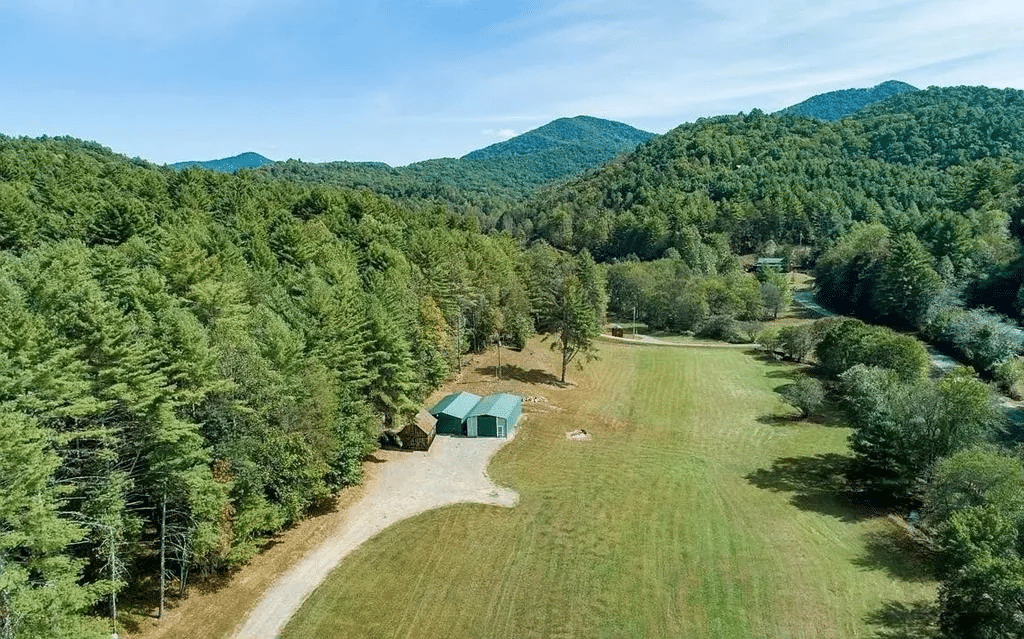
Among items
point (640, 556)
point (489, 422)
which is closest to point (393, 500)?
point (489, 422)

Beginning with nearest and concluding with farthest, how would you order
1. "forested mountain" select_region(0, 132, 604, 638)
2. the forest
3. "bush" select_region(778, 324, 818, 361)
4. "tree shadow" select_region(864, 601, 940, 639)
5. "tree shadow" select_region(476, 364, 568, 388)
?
"forested mountain" select_region(0, 132, 604, 638), the forest, "tree shadow" select_region(864, 601, 940, 639), "tree shadow" select_region(476, 364, 568, 388), "bush" select_region(778, 324, 818, 361)

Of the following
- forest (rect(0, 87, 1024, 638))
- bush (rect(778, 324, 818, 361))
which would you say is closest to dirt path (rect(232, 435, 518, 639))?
forest (rect(0, 87, 1024, 638))

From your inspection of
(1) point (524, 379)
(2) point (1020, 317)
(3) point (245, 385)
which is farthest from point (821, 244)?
(3) point (245, 385)

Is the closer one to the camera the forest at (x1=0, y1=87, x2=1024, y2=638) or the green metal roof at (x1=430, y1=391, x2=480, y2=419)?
the forest at (x1=0, y1=87, x2=1024, y2=638)

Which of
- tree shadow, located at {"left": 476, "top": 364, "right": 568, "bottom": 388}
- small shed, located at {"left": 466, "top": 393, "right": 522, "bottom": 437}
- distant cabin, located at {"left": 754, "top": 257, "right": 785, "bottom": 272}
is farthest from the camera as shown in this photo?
distant cabin, located at {"left": 754, "top": 257, "right": 785, "bottom": 272}

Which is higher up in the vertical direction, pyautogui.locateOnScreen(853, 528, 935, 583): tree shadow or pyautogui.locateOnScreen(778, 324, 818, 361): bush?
pyautogui.locateOnScreen(778, 324, 818, 361): bush

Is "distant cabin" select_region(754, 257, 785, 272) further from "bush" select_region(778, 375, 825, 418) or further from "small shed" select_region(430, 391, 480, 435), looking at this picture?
"small shed" select_region(430, 391, 480, 435)

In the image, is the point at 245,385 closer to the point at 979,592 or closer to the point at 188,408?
the point at 188,408
